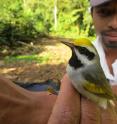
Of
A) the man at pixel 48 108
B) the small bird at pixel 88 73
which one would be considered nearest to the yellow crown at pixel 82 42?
the small bird at pixel 88 73

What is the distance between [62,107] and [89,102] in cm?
9

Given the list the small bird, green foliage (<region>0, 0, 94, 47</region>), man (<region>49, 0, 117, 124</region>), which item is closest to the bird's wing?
the small bird

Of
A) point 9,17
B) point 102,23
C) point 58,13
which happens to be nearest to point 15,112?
point 102,23

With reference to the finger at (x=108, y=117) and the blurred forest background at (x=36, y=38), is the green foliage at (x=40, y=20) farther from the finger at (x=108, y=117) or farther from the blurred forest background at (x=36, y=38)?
the finger at (x=108, y=117)

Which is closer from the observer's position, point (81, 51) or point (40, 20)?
point (81, 51)

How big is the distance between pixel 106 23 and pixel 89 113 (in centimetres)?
110

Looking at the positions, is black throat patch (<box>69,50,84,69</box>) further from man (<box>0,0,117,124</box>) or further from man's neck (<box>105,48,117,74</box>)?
man's neck (<box>105,48,117,74</box>)

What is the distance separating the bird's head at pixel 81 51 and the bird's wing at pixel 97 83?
30 mm

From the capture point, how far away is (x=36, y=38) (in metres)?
15.3

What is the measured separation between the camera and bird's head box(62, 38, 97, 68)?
128cm

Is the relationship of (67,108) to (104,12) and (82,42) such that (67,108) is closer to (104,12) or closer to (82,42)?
(82,42)

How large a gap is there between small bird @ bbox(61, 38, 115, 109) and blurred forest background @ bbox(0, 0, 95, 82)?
304 millimetres

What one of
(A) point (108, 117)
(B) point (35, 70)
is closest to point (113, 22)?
(A) point (108, 117)

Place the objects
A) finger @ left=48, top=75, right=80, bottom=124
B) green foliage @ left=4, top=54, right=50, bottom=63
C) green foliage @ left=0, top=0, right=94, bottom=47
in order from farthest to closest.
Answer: green foliage @ left=0, top=0, right=94, bottom=47
green foliage @ left=4, top=54, right=50, bottom=63
finger @ left=48, top=75, right=80, bottom=124
